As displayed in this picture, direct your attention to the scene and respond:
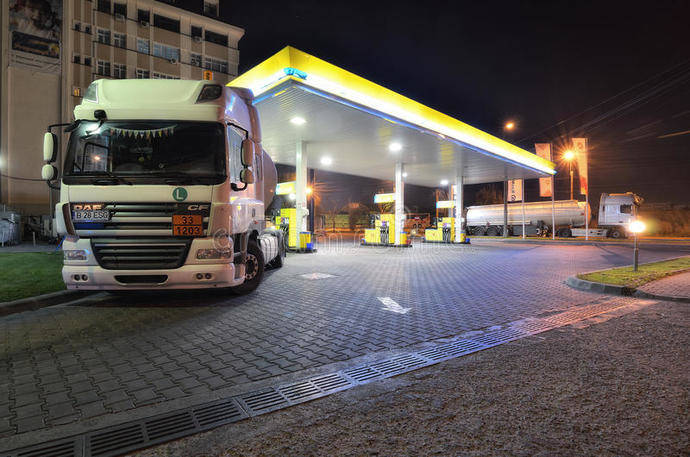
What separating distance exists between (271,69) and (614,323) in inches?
392

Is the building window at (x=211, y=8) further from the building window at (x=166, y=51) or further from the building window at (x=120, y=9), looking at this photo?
the building window at (x=120, y=9)

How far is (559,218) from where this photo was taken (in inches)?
1348

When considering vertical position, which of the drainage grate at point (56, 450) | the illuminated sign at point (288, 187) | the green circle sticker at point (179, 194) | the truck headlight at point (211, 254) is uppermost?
the illuminated sign at point (288, 187)

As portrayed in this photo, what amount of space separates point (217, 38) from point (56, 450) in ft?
144

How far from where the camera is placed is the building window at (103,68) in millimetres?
31672

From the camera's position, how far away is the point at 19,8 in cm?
2978

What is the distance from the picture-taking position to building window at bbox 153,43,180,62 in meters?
34.7

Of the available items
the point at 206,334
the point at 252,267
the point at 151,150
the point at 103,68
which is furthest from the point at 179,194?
the point at 103,68

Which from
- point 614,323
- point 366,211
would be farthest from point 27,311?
point 366,211

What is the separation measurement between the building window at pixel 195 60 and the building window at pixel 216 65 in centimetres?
63

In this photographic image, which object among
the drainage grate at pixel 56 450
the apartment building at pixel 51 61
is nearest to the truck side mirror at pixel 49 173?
the drainage grate at pixel 56 450

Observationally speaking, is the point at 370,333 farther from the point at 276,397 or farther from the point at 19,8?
the point at 19,8

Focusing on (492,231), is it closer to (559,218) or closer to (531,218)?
(531,218)

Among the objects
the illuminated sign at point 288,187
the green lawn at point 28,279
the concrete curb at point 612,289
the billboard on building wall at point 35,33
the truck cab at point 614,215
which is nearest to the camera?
the green lawn at point 28,279
